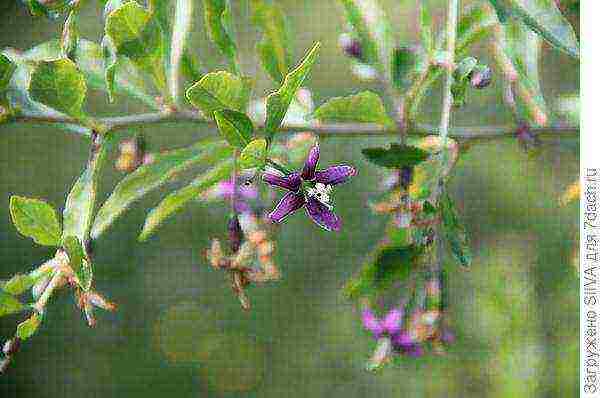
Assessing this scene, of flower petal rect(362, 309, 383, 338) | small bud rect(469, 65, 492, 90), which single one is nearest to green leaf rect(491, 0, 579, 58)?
small bud rect(469, 65, 492, 90)

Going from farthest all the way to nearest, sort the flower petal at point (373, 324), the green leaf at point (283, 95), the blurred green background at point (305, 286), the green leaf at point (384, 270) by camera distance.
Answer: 1. the blurred green background at point (305, 286)
2. the flower petal at point (373, 324)
3. the green leaf at point (384, 270)
4. the green leaf at point (283, 95)

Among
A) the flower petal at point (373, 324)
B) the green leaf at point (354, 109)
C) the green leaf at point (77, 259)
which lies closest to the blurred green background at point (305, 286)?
the flower petal at point (373, 324)

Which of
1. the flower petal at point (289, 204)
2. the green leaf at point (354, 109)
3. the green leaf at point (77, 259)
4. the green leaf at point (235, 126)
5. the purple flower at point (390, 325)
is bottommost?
the purple flower at point (390, 325)

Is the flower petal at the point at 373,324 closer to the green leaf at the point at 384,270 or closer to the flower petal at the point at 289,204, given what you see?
the green leaf at the point at 384,270

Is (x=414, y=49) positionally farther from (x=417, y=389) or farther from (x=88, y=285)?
(x=417, y=389)

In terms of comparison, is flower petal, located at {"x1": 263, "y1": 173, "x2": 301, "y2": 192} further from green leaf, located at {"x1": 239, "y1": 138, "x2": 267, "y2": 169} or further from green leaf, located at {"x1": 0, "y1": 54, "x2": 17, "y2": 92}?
green leaf, located at {"x1": 0, "y1": 54, "x2": 17, "y2": 92}

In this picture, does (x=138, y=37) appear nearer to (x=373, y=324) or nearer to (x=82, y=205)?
(x=82, y=205)
